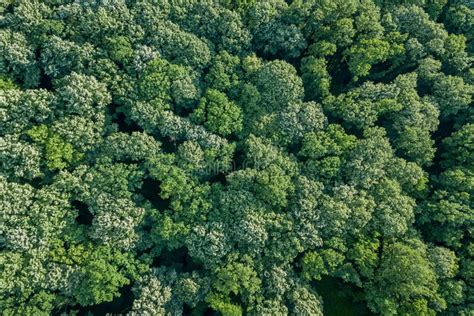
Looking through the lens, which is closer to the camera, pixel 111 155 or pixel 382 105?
pixel 111 155

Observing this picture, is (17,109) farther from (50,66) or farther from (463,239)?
(463,239)

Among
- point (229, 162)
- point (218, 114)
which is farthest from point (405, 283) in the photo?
point (218, 114)

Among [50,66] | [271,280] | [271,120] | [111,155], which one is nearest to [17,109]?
[50,66]

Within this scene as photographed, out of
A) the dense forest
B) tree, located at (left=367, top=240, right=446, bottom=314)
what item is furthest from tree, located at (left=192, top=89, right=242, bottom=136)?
tree, located at (left=367, top=240, right=446, bottom=314)

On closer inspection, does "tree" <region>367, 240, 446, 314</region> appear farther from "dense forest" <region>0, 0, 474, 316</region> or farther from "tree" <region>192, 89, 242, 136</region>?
"tree" <region>192, 89, 242, 136</region>

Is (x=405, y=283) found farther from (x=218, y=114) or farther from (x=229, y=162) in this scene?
(x=218, y=114)

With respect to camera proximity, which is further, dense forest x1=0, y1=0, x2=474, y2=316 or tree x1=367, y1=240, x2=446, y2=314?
dense forest x1=0, y1=0, x2=474, y2=316

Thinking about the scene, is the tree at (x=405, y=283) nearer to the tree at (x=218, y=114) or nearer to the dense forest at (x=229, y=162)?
the dense forest at (x=229, y=162)

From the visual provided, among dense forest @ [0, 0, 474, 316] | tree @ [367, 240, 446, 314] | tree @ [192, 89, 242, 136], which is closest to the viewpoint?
tree @ [367, 240, 446, 314]
